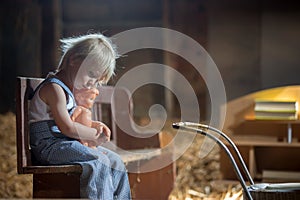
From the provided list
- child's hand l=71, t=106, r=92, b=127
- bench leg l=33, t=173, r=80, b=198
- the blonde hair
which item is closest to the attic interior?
the blonde hair

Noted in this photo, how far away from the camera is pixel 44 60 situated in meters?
2.58

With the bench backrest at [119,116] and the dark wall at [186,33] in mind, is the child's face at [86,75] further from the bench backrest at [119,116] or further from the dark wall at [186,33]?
the dark wall at [186,33]

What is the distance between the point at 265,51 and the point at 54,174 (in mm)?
1774

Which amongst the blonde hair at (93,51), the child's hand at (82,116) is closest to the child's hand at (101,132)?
the child's hand at (82,116)

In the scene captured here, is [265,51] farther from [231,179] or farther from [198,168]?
[231,179]

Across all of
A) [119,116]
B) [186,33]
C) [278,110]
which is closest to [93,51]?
[119,116]

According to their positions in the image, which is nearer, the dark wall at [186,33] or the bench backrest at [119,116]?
the bench backrest at [119,116]

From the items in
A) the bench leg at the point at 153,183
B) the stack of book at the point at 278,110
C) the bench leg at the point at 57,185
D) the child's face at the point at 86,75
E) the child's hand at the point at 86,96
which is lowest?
Result: the bench leg at the point at 153,183

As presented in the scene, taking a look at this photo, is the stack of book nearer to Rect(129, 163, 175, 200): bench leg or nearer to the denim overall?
Rect(129, 163, 175, 200): bench leg

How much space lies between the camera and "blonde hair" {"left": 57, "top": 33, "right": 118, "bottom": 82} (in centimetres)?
157

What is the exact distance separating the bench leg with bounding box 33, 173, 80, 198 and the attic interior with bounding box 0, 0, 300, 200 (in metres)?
0.50

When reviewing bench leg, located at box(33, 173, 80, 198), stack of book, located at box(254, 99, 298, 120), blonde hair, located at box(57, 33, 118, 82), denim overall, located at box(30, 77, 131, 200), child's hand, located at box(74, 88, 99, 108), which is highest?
blonde hair, located at box(57, 33, 118, 82)

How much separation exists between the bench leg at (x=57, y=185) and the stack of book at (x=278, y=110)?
41.5 inches

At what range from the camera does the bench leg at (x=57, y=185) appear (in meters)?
1.54
